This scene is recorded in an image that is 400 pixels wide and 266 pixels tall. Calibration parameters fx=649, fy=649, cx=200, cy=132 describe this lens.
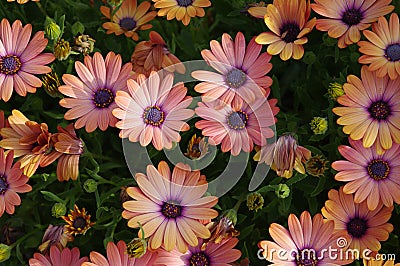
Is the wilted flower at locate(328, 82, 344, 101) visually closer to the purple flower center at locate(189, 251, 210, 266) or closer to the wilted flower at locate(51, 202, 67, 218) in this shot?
the purple flower center at locate(189, 251, 210, 266)

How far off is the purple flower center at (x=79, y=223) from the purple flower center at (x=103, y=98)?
0.25m

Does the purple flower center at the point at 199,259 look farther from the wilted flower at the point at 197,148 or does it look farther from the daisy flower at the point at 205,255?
the wilted flower at the point at 197,148

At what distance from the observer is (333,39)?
1479 millimetres

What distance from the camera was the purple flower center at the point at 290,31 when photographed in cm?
145

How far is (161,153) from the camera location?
153cm

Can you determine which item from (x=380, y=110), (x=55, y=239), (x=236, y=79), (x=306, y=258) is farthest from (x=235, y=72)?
(x=55, y=239)

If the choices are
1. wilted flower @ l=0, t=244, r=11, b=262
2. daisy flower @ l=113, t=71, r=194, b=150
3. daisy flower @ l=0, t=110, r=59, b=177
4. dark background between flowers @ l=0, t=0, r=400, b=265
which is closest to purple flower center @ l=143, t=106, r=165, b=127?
daisy flower @ l=113, t=71, r=194, b=150

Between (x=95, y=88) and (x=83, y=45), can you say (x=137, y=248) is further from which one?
(x=83, y=45)

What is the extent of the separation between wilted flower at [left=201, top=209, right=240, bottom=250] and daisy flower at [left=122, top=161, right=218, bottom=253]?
0.09 feet

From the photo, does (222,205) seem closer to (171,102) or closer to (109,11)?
(171,102)

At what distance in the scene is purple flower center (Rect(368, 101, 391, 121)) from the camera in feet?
4.62

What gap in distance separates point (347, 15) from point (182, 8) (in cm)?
38

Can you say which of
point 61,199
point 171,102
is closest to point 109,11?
point 171,102

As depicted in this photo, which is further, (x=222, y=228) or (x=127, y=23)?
(x=127, y=23)
